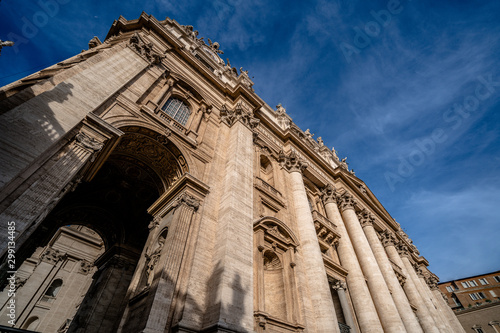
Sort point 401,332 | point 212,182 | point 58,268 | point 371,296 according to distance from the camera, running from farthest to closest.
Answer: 1. point 58,268
2. point 371,296
3. point 401,332
4. point 212,182

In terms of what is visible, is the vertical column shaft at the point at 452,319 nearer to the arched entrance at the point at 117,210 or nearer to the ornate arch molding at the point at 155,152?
the arched entrance at the point at 117,210

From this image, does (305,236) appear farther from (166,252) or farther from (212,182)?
(166,252)

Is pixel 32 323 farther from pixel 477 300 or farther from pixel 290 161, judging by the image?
pixel 477 300

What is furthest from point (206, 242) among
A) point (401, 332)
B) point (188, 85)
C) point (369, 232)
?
point (369, 232)

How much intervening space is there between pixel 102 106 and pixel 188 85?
19.6 feet

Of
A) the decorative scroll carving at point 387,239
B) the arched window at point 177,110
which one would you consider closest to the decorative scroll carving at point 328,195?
the decorative scroll carving at point 387,239

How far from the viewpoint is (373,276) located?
48.3 ft

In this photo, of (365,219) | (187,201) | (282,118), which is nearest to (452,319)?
(365,219)

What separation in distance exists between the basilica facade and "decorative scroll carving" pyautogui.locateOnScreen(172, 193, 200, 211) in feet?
0.16

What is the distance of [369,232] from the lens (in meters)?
20.2

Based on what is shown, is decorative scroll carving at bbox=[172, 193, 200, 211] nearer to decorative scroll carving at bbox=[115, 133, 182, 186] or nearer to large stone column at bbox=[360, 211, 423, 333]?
decorative scroll carving at bbox=[115, 133, 182, 186]

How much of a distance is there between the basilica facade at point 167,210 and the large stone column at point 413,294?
0.10 metres

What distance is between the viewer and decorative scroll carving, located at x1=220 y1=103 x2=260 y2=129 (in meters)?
14.0

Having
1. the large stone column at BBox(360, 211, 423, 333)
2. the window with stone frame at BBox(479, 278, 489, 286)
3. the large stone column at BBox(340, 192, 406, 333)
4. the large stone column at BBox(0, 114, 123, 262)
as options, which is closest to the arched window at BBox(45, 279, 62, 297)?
the large stone column at BBox(0, 114, 123, 262)
